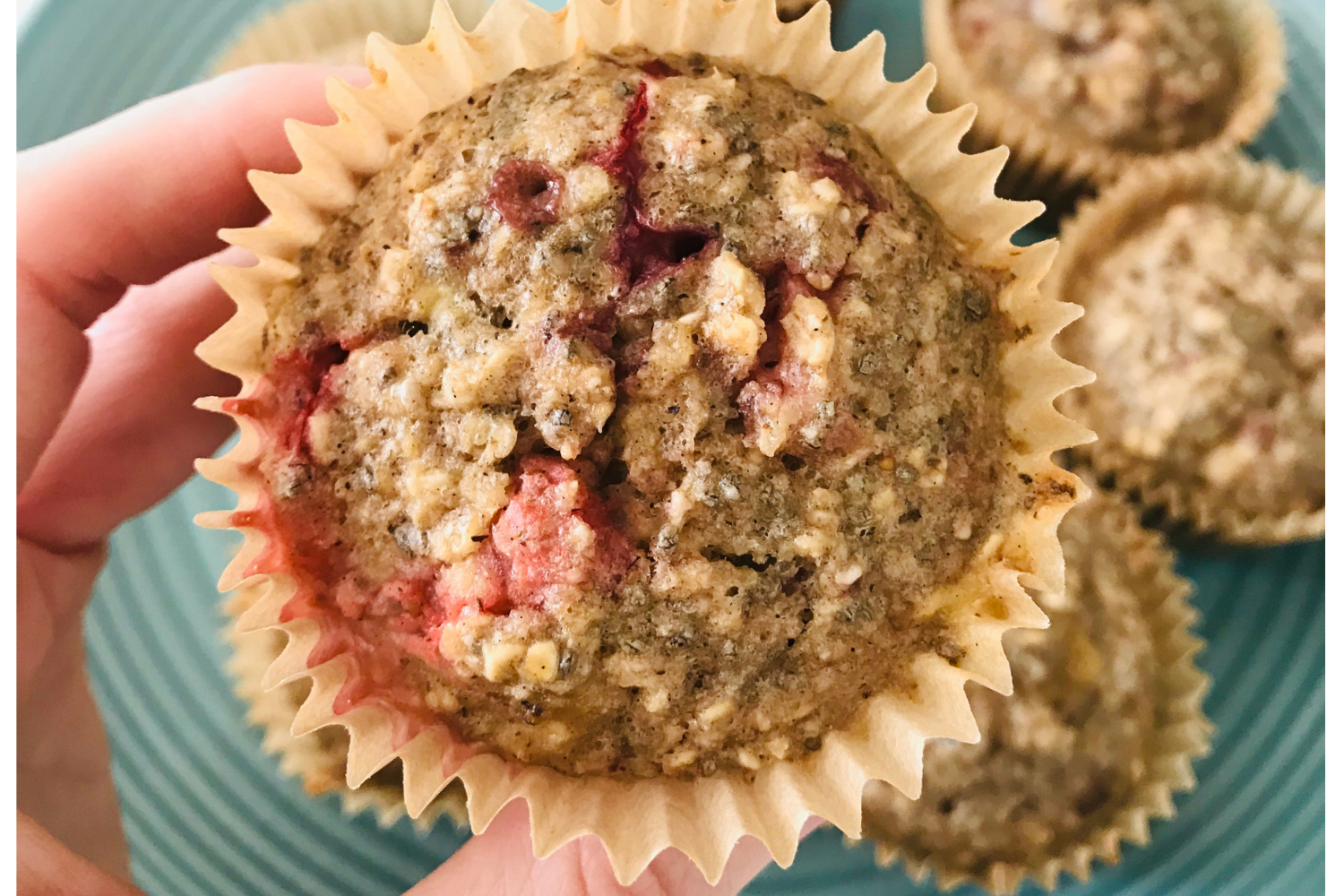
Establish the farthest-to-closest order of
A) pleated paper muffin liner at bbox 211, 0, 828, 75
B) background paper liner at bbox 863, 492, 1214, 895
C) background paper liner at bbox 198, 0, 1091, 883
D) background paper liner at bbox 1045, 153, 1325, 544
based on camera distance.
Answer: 1. pleated paper muffin liner at bbox 211, 0, 828, 75
2. background paper liner at bbox 1045, 153, 1325, 544
3. background paper liner at bbox 863, 492, 1214, 895
4. background paper liner at bbox 198, 0, 1091, 883

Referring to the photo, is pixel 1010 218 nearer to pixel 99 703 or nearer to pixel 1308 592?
pixel 1308 592

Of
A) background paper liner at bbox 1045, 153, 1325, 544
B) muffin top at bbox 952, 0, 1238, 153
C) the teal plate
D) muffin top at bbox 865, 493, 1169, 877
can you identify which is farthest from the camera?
muffin top at bbox 952, 0, 1238, 153

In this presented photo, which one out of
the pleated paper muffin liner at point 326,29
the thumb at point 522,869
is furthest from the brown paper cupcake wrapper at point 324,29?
the thumb at point 522,869

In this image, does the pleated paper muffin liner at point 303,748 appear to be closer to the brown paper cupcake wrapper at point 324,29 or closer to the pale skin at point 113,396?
the pale skin at point 113,396

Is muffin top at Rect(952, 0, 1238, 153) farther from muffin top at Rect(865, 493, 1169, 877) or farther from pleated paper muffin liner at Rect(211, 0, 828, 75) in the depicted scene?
muffin top at Rect(865, 493, 1169, 877)

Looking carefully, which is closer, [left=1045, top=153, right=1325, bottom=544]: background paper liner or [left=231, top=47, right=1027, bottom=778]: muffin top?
[left=231, top=47, right=1027, bottom=778]: muffin top

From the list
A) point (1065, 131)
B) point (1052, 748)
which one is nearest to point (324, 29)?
point (1065, 131)

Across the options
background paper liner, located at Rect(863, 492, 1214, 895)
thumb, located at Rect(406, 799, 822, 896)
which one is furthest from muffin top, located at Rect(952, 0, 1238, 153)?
thumb, located at Rect(406, 799, 822, 896)

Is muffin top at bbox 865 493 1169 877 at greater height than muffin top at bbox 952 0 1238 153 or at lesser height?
A: lesser
